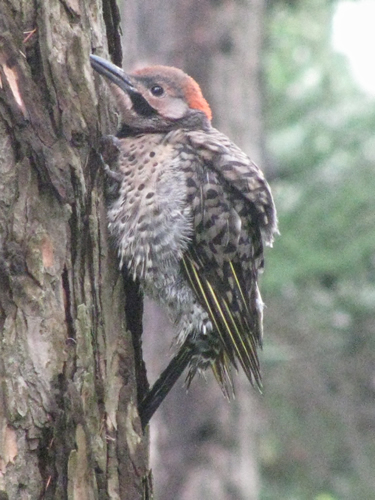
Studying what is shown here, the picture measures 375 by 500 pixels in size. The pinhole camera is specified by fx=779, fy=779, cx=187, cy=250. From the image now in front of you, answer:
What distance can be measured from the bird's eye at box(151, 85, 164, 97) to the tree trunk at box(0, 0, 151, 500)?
0.86m

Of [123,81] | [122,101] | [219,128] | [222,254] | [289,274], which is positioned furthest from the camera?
[289,274]

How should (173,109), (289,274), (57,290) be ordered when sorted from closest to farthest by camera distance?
1. (57,290)
2. (173,109)
3. (289,274)

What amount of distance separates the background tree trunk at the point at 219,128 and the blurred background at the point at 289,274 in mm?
12

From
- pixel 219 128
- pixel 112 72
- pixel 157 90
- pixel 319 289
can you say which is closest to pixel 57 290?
pixel 112 72

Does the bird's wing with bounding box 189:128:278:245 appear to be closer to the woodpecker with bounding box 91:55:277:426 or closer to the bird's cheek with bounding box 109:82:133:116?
the woodpecker with bounding box 91:55:277:426

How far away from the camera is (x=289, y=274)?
25.8ft

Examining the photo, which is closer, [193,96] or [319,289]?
[193,96]

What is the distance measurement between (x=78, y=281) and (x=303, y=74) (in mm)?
8925

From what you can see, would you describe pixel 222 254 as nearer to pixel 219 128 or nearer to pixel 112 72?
pixel 112 72

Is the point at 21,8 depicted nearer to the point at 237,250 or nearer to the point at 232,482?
the point at 237,250

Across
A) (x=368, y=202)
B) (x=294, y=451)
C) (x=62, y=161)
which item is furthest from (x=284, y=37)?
(x=62, y=161)

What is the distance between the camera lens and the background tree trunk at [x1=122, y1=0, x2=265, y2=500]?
6.70 metres

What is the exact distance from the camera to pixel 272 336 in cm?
902

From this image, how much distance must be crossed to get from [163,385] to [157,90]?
1.47m
